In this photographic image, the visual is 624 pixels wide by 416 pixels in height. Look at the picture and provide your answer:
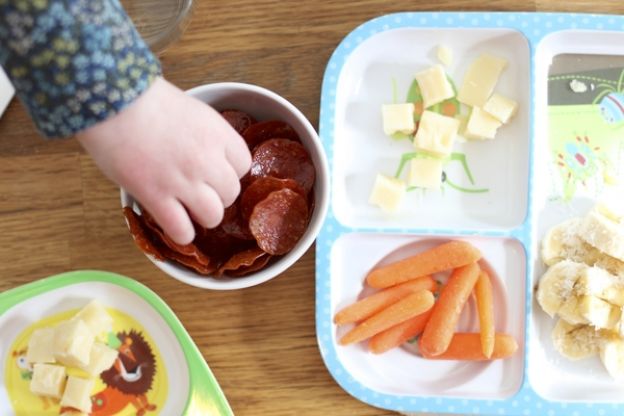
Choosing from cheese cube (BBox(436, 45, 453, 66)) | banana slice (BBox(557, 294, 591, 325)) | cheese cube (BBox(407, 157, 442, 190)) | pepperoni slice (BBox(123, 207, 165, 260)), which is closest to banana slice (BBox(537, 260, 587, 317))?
banana slice (BBox(557, 294, 591, 325))

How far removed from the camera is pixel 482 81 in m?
1.04

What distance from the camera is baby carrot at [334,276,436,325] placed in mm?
1011

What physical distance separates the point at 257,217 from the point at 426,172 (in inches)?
13.4

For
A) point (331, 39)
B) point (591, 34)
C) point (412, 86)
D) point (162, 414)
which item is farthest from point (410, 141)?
point (162, 414)

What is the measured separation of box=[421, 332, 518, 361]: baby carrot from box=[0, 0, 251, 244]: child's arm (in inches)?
19.8

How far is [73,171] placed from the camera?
40.5 inches

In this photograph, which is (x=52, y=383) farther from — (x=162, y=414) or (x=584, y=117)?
(x=584, y=117)

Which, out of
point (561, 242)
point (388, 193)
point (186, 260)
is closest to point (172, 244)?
point (186, 260)

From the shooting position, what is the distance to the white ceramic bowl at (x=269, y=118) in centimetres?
80

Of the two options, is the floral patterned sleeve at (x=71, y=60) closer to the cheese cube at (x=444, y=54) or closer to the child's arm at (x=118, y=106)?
the child's arm at (x=118, y=106)

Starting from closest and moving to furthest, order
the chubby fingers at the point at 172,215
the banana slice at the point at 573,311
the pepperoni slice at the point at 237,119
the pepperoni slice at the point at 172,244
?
the chubby fingers at the point at 172,215 → the pepperoni slice at the point at 172,244 → the pepperoni slice at the point at 237,119 → the banana slice at the point at 573,311

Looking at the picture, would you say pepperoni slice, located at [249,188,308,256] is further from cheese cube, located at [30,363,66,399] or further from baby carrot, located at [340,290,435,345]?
cheese cube, located at [30,363,66,399]

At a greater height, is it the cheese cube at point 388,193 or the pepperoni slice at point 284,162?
the pepperoni slice at point 284,162

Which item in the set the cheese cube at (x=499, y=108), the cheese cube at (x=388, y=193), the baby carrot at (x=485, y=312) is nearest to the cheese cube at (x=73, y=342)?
the cheese cube at (x=388, y=193)
